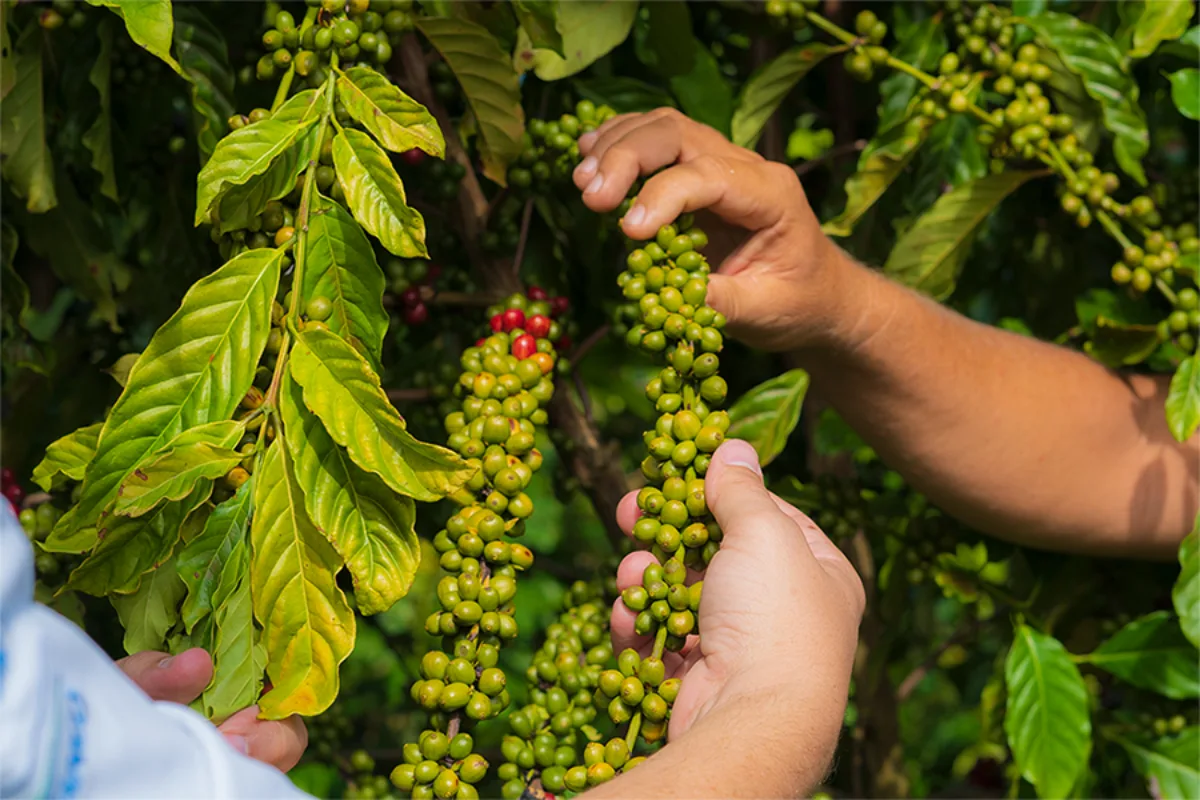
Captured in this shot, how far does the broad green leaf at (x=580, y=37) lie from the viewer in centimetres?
144

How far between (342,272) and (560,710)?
1.87 feet

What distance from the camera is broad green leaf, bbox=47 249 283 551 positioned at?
1028 millimetres

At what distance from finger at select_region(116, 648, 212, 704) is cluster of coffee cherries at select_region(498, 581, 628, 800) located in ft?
1.19

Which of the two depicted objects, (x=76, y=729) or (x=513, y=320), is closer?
(x=76, y=729)

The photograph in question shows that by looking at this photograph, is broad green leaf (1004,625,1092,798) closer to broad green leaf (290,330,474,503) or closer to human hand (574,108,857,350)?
human hand (574,108,857,350)

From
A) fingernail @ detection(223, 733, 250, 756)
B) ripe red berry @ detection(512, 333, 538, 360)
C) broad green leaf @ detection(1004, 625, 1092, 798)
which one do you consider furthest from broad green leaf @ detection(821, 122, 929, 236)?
fingernail @ detection(223, 733, 250, 756)

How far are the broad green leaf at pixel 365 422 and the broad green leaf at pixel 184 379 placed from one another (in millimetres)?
59

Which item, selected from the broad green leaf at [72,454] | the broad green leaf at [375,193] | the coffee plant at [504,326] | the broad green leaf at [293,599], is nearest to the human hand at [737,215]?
the coffee plant at [504,326]

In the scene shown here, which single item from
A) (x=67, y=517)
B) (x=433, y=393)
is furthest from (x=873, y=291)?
(x=67, y=517)

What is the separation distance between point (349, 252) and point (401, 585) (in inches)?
13.1

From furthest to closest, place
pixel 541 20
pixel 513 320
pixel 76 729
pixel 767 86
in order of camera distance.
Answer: pixel 767 86 → pixel 513 320 → pixel 541 20 → pixel 76 729

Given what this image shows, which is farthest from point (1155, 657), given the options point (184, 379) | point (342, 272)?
point (184, 379)

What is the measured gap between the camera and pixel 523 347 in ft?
4.41

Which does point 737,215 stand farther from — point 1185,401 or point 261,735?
point 261,735
